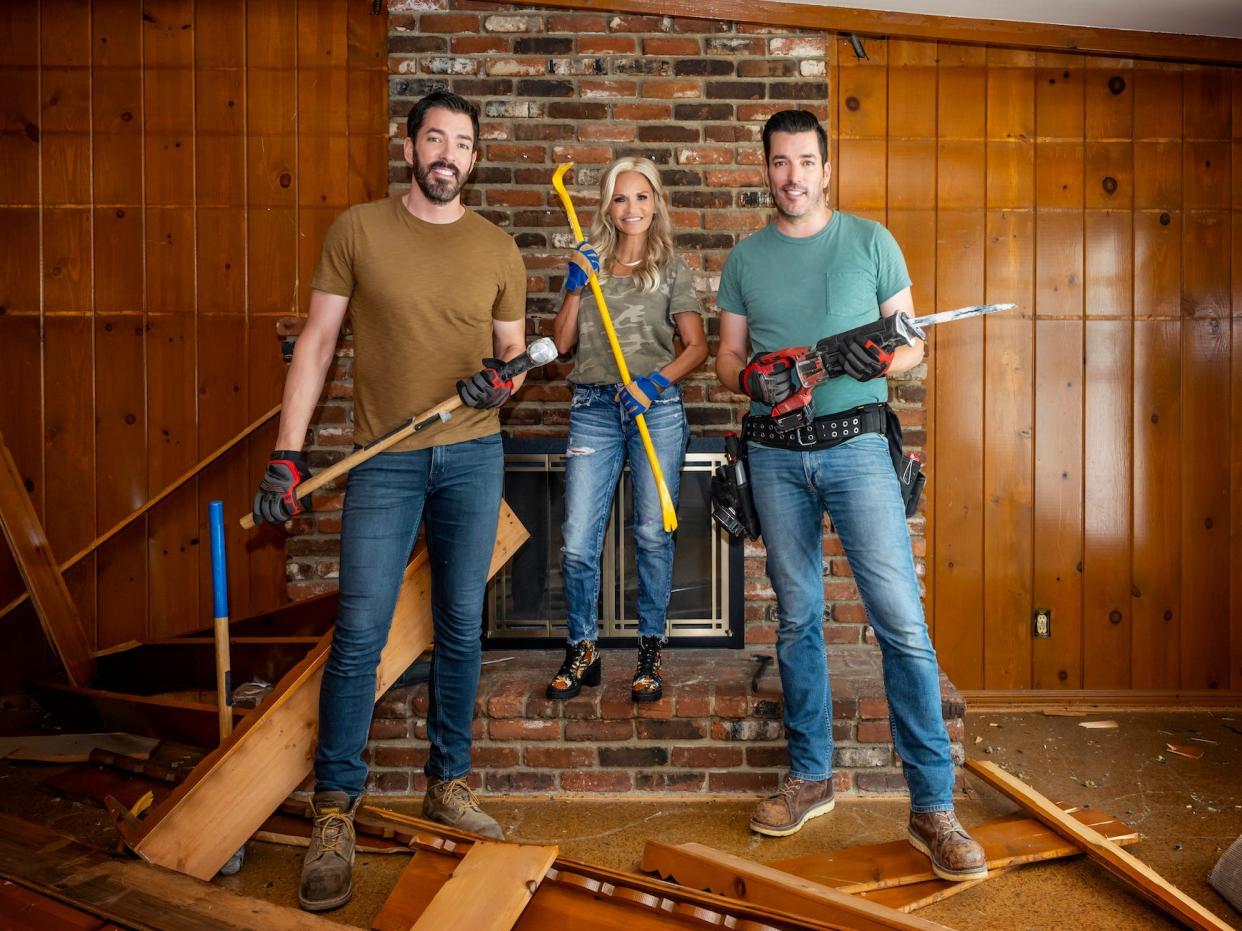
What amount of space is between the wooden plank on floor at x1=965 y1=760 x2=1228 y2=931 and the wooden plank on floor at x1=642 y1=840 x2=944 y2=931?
0.57 m

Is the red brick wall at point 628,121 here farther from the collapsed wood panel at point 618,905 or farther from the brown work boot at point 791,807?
the collapsed wood panel at point 618,905

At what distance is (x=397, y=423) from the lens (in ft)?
6.63

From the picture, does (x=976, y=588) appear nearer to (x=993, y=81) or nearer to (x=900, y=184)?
(x=900, y=184)

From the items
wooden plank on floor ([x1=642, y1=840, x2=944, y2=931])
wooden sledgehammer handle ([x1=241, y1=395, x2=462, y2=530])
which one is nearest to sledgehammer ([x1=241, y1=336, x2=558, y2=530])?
wooden sledgehammer handle ([x1=241, y1=395, x2=462, y2=530])

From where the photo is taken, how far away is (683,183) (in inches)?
118

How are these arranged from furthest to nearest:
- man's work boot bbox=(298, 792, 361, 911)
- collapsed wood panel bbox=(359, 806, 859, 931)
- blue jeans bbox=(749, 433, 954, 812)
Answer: blue jeans bbox=(749, 433, 954, 812) → man's work boot bbox=(298, 792, 361, 911) → collapsed wood panel bbox=(359, 806, 859, 931)

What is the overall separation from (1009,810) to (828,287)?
1501 millimetres

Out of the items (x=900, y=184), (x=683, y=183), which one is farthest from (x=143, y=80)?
(x=900, y=184)

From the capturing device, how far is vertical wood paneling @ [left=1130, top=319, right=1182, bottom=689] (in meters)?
3.25

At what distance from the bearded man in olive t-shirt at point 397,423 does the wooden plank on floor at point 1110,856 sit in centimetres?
134

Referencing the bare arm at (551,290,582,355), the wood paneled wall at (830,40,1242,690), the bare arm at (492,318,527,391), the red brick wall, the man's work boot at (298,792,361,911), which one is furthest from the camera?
the wood paneled wall at (830,40,1242,690)

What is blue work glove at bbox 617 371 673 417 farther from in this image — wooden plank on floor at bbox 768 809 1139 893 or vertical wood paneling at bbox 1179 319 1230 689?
vertical wood paneling at bbox 1179 319 1230 689

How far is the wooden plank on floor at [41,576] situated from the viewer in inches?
113

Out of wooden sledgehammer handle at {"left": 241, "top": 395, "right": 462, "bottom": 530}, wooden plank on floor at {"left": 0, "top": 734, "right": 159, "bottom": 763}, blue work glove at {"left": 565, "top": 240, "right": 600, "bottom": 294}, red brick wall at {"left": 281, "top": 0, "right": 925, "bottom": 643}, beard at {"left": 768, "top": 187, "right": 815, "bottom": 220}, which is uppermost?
red brick wall at {"left": 281, "top": 0, "right": 925, "bottom": 643}
